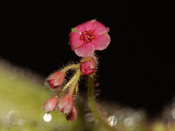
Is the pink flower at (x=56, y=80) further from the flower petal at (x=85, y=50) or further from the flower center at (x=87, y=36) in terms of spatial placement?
the flower center at (x=87, y=36)

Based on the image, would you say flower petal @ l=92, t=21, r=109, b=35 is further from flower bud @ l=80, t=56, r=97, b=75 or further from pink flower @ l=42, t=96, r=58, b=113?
pink flower @ l=42, t=96, r=58, b=113

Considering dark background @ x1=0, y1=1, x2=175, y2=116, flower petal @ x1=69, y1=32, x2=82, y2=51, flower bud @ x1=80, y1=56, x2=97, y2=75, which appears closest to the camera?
flower bud @ x1=80, y1=56, x2=97, y2=75

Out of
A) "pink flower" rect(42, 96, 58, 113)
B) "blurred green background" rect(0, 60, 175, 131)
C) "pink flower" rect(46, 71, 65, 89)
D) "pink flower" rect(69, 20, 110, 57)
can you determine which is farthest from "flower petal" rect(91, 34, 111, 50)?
"blurred green background" rect(0, 60, 175, 131)

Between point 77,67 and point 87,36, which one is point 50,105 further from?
point 87,36

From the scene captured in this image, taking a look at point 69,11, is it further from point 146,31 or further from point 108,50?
point 146,31

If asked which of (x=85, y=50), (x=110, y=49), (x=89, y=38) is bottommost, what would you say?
(x=85, y=50)

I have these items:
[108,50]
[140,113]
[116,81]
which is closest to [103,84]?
[116,81]

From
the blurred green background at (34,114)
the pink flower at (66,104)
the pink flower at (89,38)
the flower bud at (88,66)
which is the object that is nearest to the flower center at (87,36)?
the pink flower at (89,38)

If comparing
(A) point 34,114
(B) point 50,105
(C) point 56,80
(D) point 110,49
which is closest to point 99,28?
(C) point 56,80
